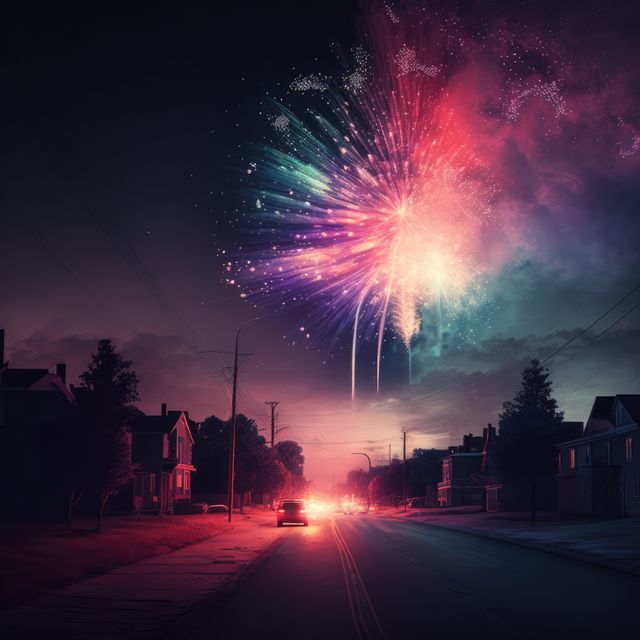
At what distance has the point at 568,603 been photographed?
570 inches

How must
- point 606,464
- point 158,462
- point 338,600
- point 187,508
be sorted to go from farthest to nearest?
point 187,508 < point 158,462 < point 606,464 < point 338,600

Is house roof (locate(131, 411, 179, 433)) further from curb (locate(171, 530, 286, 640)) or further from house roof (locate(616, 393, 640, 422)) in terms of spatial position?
curb (locate(171, 530, 286, 640))

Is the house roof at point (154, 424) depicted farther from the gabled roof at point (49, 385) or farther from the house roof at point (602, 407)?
the house roof at point (602, 407)

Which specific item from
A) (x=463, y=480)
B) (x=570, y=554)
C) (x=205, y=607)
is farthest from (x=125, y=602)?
(x=463, y=480)

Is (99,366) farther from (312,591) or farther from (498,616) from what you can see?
(498,616)

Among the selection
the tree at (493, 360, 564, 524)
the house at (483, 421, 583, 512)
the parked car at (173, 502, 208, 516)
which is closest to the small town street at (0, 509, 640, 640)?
the tree at (493, 360, 564, 524)

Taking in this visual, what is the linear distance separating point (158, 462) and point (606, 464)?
34969 mm

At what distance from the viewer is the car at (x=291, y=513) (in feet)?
177

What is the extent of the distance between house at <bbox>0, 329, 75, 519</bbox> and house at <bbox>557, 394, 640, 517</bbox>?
35266 mm

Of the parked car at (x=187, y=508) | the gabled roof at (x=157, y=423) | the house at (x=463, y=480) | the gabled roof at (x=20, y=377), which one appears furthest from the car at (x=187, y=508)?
the house at (x=463, y=480)

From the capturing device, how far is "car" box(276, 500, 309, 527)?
177ft

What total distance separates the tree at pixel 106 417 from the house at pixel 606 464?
32.7 meters

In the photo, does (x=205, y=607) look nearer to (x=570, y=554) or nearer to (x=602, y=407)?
(x=570, y=554)

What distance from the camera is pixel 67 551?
79.6 ft
